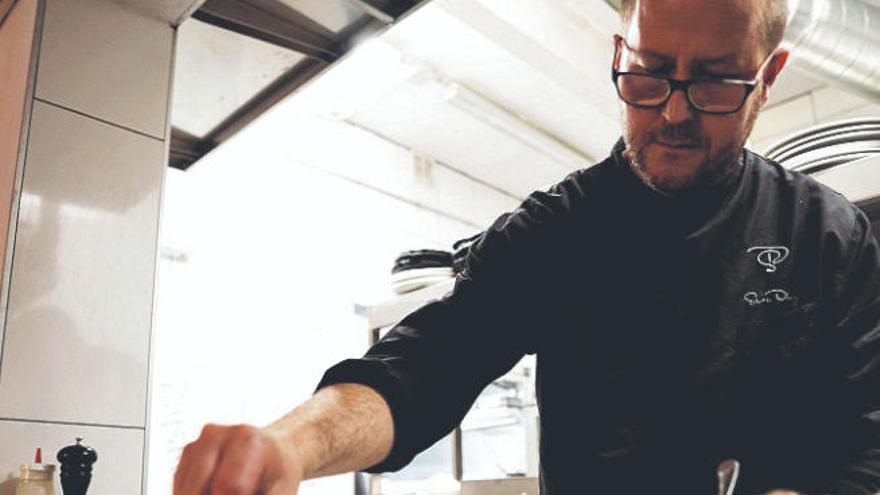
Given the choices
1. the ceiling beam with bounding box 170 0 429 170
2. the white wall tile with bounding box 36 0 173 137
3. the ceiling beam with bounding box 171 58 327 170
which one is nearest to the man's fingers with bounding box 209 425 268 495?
the white wall tile with bounding box 36 0 173 137

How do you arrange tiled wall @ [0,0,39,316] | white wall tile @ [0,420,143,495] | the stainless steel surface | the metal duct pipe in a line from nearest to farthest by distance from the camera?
1. the stainless steel surface
2. white wall tile @ [0,420,143,495]
3. tiled wall @ [0,0,39,316]
4. the metal duct pipe

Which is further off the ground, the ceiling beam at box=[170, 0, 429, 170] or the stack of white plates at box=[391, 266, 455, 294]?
the ceiling beam at box=[170, 0, 429, 170]

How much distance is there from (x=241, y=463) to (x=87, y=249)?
158 cm

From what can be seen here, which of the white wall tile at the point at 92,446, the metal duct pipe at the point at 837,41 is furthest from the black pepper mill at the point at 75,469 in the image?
the metal duct pipe at the point at 837,41

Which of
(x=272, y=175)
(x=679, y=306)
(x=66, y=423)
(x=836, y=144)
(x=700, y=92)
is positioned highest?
(x=272, y=175)

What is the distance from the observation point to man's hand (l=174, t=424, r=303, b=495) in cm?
66

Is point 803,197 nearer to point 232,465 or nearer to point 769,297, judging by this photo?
point 769,297

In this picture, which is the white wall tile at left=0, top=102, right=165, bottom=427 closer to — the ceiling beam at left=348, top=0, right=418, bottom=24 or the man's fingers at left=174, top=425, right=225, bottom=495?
the ceiling beam at left=348, top=0, right=418, bottom=24

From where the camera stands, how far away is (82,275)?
6.70 feet

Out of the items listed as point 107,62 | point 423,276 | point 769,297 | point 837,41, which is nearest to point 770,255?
point 769,297

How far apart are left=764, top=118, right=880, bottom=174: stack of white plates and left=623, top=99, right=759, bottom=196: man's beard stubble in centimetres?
102

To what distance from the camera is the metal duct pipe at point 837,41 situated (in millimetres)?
3141

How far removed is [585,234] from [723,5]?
0.41 metres

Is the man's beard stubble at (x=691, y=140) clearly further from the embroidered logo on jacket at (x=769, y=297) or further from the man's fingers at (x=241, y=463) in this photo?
the man's fingers at (x=241, y=463)
